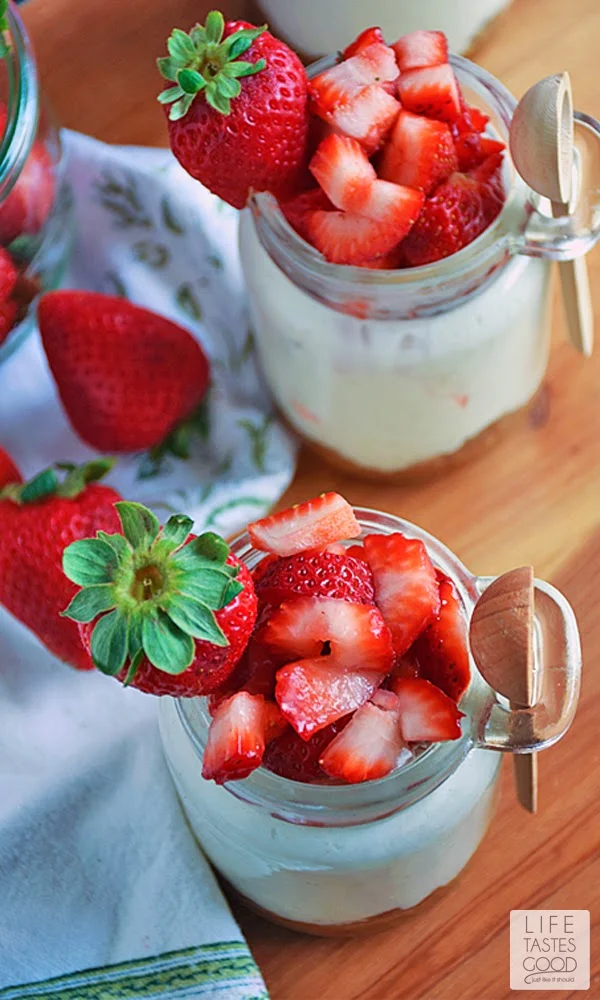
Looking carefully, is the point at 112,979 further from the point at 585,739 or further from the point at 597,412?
the point at 597,412

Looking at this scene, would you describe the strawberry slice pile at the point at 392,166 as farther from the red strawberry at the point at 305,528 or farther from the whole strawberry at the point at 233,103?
the red strawberry at the point at 305,528

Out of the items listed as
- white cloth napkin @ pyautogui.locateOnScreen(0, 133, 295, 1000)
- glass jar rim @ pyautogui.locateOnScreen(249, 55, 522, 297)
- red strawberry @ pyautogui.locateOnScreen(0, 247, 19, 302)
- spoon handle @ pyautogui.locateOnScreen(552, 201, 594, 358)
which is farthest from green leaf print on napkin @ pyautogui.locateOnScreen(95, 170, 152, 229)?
spoon handle @ pyautogui.locateOnScreen(552, 201, 594, 358)

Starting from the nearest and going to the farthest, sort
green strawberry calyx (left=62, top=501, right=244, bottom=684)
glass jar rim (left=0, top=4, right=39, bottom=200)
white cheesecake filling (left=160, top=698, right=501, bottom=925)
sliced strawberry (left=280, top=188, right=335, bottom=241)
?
1. green strawberry calyx (left=62, top=501, right=244, bottom=684)
2. white cheesecake filling (left=160, top=698, right=501, bottom=925)
3. sliced strawberry (left=280, top=188, right=335, bottom=241)
4. glass jar rim (left=0, top=4, right=39, bottom=200)

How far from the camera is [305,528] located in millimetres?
721

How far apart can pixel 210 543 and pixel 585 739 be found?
0.40m

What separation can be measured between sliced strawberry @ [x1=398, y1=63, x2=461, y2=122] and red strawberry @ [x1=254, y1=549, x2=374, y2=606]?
1.02 ft

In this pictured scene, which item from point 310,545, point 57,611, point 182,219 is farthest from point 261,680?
point 182,219

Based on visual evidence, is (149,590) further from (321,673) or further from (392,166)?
(392,166)

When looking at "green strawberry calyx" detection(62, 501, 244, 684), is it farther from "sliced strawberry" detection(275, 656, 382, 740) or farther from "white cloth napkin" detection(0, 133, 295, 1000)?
"white cloth napkin" detection(0, 133, 295, 1000)

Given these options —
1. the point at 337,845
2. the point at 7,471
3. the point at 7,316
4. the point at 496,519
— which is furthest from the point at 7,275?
the point at 337,845

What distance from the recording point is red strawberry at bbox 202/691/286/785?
2.15 feet

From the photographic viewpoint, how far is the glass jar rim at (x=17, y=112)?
95 cm

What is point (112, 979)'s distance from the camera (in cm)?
87

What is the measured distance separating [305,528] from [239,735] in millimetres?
121
